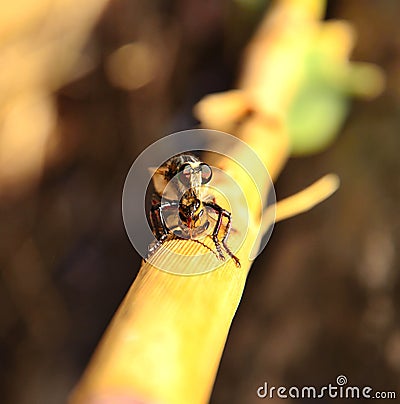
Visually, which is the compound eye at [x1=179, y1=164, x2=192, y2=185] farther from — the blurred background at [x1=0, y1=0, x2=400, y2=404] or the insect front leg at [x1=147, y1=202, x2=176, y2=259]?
the blurred background at [x1=0, y1=0, x2=400, y2=404]

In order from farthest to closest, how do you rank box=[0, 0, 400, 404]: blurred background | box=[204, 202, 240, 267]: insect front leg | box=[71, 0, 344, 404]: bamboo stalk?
box=[0, 0, 400, 404]: blurred background < box=[204, 202, 240, 267]: insect front leg < box=[71, 0, 344, 404]: bamboo stalk

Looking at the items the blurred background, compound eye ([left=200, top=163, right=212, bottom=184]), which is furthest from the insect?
the blurred background

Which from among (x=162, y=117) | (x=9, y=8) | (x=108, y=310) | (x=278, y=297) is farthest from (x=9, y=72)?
(x=278, y=297)

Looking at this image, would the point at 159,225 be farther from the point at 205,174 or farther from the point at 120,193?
the point at 120,193

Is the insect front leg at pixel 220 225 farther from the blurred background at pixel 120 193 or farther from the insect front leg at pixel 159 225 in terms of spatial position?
the blurred background at pixel 120 193

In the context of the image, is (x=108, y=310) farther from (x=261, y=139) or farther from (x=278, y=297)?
(x=261, y=139)

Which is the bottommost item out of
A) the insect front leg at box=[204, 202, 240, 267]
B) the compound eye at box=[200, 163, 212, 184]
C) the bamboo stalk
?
the bamboo stalk
